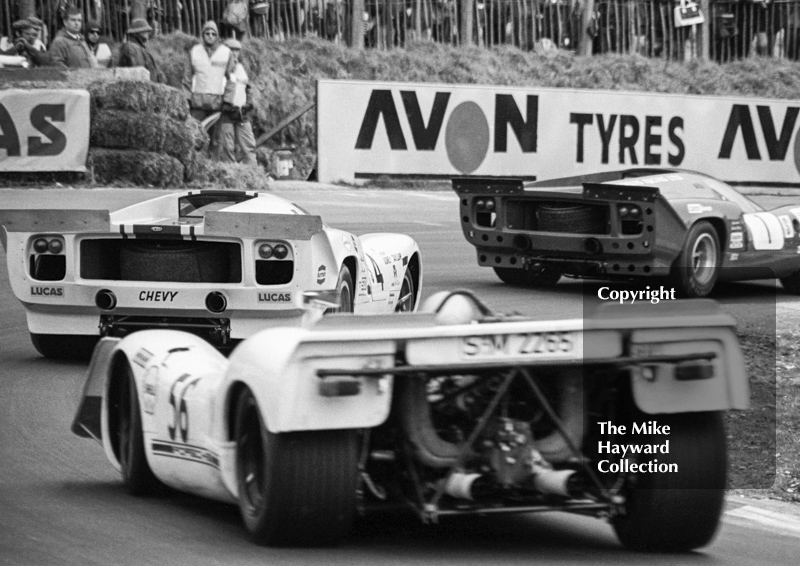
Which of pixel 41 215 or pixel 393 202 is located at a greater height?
pixel 41 215

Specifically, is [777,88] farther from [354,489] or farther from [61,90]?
[354,489]

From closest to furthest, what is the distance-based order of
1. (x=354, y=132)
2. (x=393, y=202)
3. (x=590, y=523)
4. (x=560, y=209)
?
(x=590, y=523) → (x=560, y=209) → (x=393, y=202) → (x=354, y=132)

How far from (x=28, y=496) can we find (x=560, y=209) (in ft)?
21.8

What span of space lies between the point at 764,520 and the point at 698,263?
6.16 m

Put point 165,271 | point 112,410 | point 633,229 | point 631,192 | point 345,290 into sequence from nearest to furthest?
point 112,410, point 165,271, point 345,290, point 631,192, point 633,229

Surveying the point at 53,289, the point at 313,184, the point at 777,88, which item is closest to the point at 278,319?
the point at 53,289

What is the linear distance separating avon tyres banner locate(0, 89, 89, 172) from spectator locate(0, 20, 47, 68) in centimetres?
120

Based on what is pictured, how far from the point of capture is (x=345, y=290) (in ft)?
28.9

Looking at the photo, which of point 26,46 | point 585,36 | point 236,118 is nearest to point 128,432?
point 26,46

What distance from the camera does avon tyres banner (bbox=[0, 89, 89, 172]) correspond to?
16453 millimetres

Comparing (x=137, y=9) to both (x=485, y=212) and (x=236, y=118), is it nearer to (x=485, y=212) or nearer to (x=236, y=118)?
(x=236, y=118)

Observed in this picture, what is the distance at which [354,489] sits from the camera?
14.1ft

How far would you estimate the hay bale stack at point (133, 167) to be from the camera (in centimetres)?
1716

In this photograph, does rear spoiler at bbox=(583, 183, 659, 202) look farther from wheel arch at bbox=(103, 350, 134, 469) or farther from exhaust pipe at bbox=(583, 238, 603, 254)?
wheel arch at bbox=(103, 350, 134, 469)
